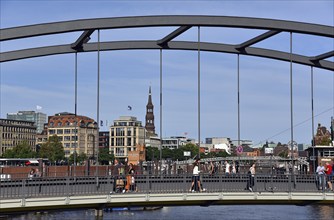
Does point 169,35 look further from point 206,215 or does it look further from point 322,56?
point 206,215

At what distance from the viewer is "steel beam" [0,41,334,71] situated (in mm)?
29391

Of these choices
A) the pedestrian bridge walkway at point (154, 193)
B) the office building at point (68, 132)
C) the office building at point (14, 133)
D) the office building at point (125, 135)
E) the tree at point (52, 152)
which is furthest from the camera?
the office building at point (68, 132)

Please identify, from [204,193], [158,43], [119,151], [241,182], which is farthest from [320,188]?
[119,151]

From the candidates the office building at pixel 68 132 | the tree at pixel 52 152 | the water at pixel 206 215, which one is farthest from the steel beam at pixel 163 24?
the office building at pixel 68 132

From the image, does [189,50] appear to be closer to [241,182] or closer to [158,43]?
[158,43]

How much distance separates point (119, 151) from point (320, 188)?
449 ft

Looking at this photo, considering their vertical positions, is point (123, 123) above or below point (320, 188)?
above

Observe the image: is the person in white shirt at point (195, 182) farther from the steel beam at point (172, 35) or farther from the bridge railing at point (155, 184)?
the steel beam at point (172, 35)

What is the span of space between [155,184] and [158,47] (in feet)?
28.6

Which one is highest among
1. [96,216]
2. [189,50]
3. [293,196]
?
[189,50]

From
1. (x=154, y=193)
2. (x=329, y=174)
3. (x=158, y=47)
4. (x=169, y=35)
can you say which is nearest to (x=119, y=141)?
(x=158, y=47)

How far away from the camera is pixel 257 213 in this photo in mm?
72500

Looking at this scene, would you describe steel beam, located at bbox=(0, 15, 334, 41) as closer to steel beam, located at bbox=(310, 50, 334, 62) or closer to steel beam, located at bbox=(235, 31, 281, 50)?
steel beam, located at bbox=(235, 31, 281, 50)

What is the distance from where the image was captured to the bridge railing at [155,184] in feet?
76.0
